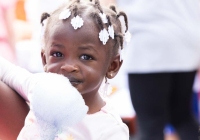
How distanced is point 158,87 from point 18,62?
100 cm

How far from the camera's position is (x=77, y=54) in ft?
4.05

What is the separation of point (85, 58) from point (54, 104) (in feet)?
0.59

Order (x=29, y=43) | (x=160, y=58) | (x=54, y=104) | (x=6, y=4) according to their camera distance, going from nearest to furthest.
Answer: (x=54, y=104)
(x=160, y=58)
(x=6, y=4)
(x=29, y=43)

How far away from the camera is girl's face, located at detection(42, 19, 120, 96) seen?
4.02 ft

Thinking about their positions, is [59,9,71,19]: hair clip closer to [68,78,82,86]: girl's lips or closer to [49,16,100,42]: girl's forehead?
[49,16,100,42]: girl's forehead

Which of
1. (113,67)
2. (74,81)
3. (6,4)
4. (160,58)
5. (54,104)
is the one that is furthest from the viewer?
(6,4)

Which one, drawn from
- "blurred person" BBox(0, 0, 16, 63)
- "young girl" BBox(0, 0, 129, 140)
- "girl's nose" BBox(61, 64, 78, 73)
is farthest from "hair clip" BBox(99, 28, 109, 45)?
"blurred person" BBox(0, 0, 16, 63)

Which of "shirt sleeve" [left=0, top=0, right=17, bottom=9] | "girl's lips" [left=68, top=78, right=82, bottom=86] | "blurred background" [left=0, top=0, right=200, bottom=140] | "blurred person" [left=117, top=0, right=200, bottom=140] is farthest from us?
"shirt sleeve" [left=0, top=0, right=17, bottom=9]

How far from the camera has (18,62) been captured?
3.03 meters

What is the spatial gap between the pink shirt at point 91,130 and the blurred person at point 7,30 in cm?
177

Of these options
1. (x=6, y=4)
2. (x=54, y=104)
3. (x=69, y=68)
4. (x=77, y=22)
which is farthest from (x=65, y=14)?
(x=6, y=4)

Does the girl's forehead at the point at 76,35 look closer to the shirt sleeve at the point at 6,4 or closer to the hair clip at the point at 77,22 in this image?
the hair clip at the point at 77,22

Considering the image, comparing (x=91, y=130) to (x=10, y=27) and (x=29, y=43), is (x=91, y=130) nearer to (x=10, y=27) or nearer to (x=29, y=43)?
(x=10, y=27)

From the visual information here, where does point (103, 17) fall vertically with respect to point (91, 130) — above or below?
above
